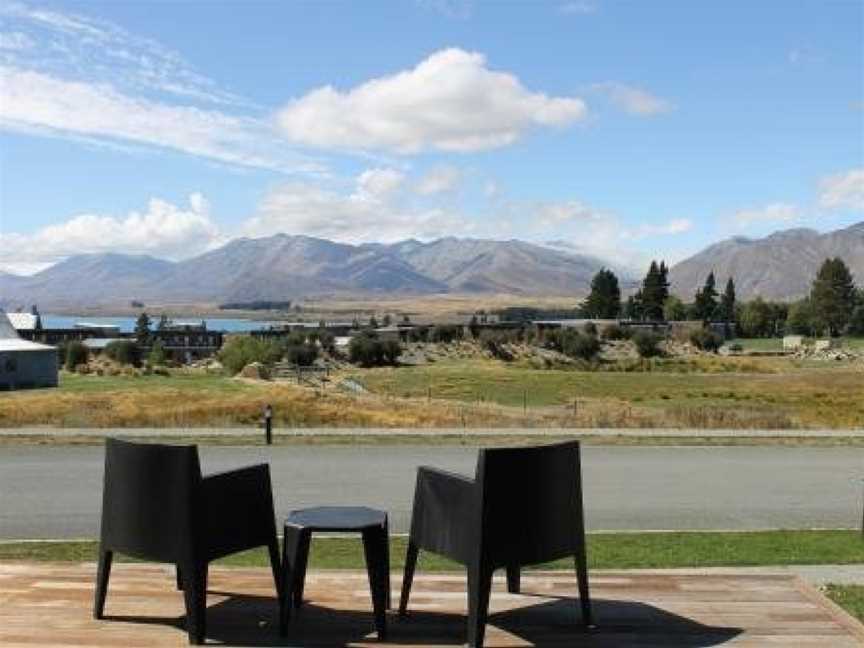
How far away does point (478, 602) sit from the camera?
5383mm

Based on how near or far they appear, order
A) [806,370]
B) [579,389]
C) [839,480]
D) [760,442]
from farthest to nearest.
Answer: [806,370] → [579,389] → [760,442] → [839,480]

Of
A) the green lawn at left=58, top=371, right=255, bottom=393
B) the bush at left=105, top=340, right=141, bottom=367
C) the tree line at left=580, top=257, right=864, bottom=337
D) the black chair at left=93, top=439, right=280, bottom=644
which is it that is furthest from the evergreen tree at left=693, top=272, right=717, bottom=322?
the black chair at left=93, top=439, right=280, bottom=644

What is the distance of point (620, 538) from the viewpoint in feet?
38.5

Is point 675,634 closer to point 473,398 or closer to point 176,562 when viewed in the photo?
point 176,562

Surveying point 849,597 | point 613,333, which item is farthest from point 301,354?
point 849,597

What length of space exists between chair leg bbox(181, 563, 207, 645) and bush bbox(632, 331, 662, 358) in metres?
114

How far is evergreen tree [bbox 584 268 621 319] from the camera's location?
159 m

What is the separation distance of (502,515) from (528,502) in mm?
179

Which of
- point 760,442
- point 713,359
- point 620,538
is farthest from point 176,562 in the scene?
point 713,359

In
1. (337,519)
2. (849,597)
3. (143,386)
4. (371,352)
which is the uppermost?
(337,519)

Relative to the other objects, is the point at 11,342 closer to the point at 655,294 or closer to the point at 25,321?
the point at 25,321

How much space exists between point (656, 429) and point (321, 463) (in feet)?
36.3

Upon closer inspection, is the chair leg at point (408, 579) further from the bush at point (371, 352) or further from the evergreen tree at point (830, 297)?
the evergreen tree at point (830, 297)

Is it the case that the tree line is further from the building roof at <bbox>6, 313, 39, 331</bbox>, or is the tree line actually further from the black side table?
the black side table
